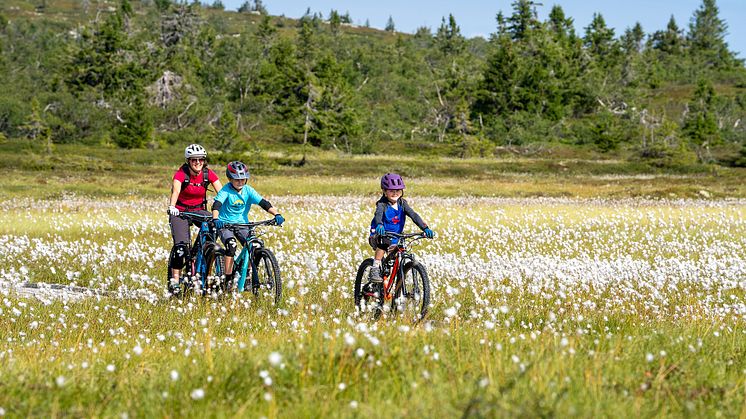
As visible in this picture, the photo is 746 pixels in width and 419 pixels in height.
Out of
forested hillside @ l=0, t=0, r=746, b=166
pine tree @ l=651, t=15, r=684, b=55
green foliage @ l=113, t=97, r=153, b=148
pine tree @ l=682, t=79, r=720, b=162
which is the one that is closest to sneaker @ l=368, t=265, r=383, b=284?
forested hillside @ l=0, t=0, r=746, b=166

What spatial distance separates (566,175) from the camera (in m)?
62.2

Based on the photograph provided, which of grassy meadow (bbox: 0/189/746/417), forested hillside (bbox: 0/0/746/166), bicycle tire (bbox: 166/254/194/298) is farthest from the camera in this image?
forested hillside (bbox: 0/0/746/166)

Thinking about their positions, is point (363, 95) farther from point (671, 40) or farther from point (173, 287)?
point (173, 287)

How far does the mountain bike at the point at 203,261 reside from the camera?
11961mm

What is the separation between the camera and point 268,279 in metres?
11.0

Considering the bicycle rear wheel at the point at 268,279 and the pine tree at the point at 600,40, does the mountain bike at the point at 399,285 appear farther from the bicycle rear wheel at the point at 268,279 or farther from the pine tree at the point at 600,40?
the pine tree at the point at 600,40

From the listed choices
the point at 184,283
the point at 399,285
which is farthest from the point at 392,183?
the point at 184,283

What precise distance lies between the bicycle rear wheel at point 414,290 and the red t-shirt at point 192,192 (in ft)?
14.0

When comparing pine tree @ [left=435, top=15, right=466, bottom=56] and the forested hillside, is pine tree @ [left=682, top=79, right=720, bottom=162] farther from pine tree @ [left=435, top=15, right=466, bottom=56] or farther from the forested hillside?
pine tree @ [left=435, top=15, right=466, bottom=56]

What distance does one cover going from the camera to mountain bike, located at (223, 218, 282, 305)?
1081 centimetres

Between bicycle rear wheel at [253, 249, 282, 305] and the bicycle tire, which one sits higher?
bicycle rear wheel at [253, 249, 282, 305]

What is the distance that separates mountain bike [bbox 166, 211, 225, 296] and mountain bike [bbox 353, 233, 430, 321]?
2504 millimetres

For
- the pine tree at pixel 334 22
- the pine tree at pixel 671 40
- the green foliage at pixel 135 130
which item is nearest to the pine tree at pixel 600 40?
the pine tree at pixel 671 40

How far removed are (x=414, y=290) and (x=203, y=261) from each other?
413 centimetres
